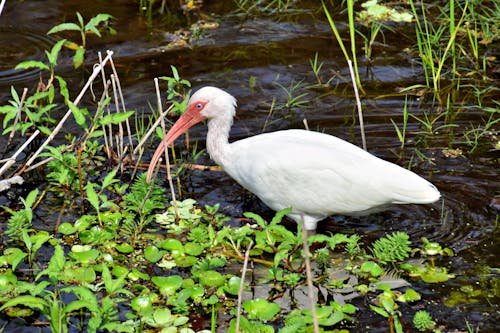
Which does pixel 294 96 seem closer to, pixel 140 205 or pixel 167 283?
pixel 140 205

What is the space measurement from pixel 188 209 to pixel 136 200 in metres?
0.37

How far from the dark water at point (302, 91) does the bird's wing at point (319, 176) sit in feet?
1.43

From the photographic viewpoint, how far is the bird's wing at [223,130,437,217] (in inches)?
225

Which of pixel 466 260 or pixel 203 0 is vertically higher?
pixel 203 0

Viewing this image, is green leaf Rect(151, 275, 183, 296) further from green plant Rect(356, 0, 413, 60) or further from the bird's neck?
green plant Rect(356, 0, 413, 60)

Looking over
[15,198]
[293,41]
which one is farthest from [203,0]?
[15,198]

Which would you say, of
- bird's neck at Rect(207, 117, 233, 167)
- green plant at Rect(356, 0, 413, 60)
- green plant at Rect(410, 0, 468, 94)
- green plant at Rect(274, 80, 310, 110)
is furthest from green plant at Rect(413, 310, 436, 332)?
green plant at Rect(356, 0, 413, 60)

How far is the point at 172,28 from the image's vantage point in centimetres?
916

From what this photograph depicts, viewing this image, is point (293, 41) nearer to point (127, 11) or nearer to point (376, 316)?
point (127, 11)

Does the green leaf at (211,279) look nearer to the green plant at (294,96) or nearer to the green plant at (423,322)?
the green plant at (423,322)

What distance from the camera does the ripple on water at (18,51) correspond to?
823 cm

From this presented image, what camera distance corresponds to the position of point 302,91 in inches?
316

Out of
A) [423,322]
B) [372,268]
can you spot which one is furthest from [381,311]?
[372,268]

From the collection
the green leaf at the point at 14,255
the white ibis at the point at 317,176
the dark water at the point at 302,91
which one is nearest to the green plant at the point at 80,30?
the dark water at the point at 302,91
